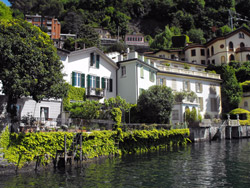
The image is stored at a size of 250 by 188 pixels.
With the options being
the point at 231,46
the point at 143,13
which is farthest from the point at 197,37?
the point at 143,13

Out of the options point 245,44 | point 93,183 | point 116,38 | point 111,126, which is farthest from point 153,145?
point 116,38

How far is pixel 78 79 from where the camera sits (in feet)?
116

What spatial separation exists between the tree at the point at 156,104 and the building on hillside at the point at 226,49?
38969 millimetres

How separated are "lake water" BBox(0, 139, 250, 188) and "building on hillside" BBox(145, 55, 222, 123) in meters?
19.6

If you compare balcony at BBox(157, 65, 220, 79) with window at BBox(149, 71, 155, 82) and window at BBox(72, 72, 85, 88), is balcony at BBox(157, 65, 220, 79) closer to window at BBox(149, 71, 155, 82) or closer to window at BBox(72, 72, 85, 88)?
window at BBox(149, 71, 155, 82)

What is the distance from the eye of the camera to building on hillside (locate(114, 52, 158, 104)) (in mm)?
39375

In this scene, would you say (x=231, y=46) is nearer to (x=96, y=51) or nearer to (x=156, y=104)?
(x=156, y=104)

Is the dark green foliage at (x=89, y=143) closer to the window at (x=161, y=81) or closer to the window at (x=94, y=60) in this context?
the window at (x=161, y=81)

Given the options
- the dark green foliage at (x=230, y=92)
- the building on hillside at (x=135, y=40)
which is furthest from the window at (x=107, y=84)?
the building on hillside at (x=135, y=40)

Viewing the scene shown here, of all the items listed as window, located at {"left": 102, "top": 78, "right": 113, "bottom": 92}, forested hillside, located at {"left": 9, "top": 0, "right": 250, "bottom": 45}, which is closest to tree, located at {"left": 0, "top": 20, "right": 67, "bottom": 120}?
window, located at {"left": 102, "top": 78, "right": 113, "bottom": 92}

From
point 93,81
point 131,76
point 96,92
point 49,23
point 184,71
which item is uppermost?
point 49,23

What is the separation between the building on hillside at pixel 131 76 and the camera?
39375 mm

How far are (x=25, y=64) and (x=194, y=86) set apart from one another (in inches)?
1429

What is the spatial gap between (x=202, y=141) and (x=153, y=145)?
42.3 feet
